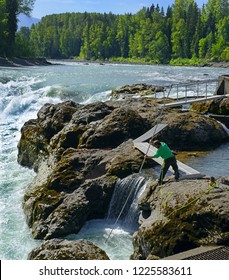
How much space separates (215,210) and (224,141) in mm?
10034

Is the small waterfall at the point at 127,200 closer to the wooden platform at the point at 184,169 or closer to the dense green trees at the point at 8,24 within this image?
the wooden platform at the point at 184,169

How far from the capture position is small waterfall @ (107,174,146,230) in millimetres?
14203

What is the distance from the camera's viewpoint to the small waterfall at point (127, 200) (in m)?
14.2

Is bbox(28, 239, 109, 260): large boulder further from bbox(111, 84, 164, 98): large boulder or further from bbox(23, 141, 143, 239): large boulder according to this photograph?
bbox(111, 84, 164, 98): large boulder

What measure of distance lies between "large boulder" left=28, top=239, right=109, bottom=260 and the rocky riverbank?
4.15 ft

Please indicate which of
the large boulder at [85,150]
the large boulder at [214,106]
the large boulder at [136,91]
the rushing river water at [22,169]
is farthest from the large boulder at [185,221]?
the large boulder at [136,91]

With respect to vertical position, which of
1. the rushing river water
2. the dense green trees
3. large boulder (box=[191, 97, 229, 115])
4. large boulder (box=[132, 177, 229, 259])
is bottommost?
the rushing river water

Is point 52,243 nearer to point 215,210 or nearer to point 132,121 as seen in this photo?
point 215,210

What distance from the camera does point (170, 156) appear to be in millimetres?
13562

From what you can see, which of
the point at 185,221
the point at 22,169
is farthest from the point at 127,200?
the point at 22,169

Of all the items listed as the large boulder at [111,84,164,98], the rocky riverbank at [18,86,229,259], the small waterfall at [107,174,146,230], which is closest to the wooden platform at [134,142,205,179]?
the rocky riverbank at [18,86,229,259]

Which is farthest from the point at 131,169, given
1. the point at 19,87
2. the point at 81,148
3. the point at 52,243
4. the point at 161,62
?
the point at 161,62

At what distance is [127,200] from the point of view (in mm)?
14336

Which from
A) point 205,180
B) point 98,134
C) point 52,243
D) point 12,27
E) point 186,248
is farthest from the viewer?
point 12,27
